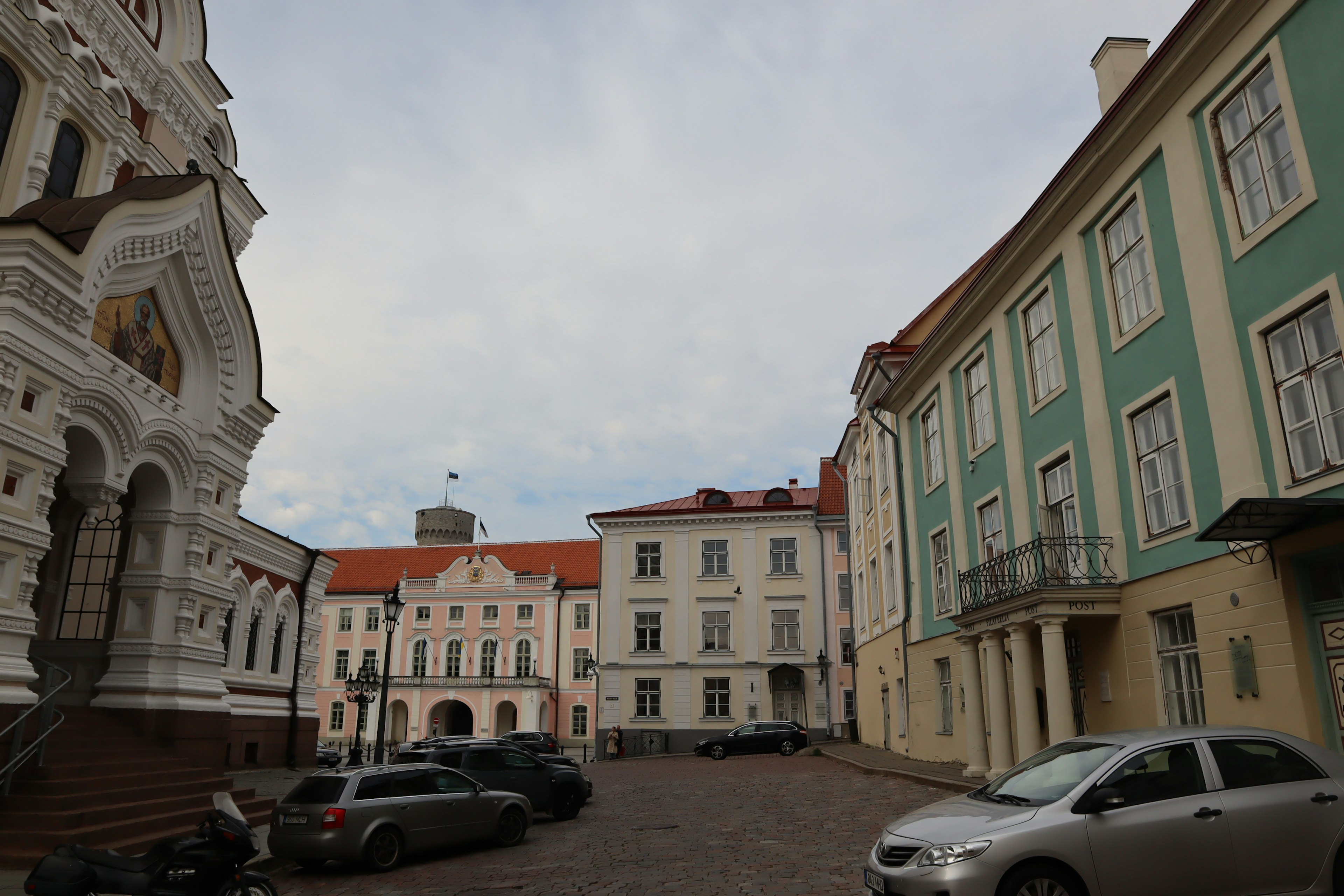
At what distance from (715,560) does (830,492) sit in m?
7.25

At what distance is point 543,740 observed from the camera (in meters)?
34.8

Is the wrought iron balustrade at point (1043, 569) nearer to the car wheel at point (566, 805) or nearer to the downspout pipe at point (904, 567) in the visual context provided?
the downspout pipe at point (904, 567)

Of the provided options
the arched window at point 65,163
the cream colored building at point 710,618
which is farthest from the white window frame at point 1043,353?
the cream colored building at point 710,618

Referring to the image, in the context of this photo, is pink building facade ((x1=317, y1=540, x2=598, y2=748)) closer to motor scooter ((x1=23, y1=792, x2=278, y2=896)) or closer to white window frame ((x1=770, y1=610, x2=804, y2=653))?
white window frame ((x1=770, y1=610, x2=804, y2=653))

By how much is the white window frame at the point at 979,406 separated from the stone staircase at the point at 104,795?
50.9 feet

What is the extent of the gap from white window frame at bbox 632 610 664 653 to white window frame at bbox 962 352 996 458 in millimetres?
26960

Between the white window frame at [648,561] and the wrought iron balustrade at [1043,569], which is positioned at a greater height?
the white window frame at [648,561]

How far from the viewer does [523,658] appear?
63.4 meters

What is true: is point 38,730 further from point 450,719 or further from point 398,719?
point 450,719

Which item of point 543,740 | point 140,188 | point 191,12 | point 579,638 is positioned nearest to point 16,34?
point 140,188

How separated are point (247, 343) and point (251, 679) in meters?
11.0

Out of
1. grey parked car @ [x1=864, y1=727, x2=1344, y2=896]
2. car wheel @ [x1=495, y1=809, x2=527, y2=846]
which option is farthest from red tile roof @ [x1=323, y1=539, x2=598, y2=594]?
grey parked car @ [x1=864, y1=727, x2=1344, y2=896]

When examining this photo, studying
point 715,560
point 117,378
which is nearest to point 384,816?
point 117,378

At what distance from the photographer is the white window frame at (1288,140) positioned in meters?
10.6
